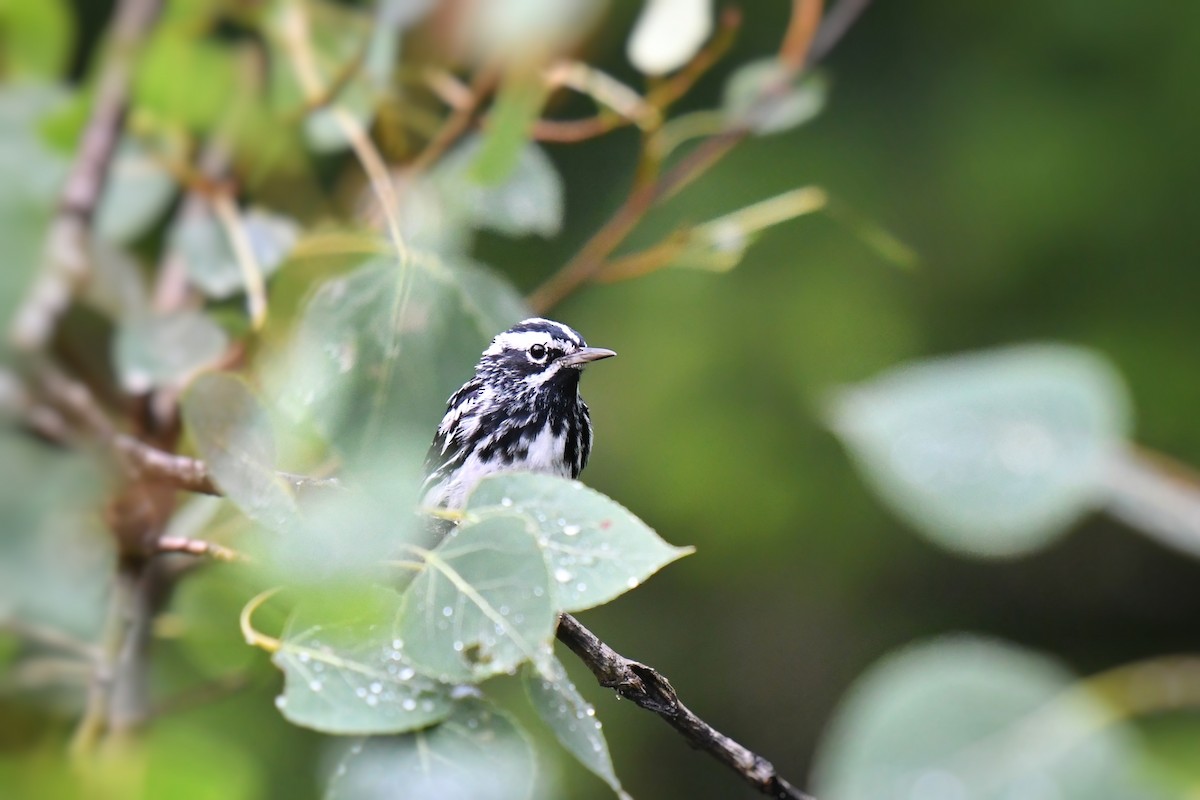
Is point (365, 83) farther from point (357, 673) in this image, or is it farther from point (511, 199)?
point (357, 673)

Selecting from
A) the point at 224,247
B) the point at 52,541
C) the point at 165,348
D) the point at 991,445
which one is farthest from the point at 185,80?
the point at 991,445

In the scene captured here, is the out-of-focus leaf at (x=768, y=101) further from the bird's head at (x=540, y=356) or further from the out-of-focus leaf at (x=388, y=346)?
the out-of-focus leaf at (x=388, y=346)

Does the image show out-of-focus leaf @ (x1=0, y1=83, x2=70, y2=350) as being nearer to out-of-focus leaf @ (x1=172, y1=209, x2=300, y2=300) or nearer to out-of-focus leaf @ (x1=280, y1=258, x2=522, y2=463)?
out-of-focus leaf @ (x1=172, y1=209, x2=300, y2=300)

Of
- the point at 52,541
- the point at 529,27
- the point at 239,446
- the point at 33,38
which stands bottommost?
the point at 52,541

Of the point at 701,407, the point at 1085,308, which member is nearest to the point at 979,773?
the point at 701,407

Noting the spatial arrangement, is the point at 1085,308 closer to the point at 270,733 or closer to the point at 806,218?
the point at 806,218

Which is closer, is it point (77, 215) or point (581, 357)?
point (77, 215)
